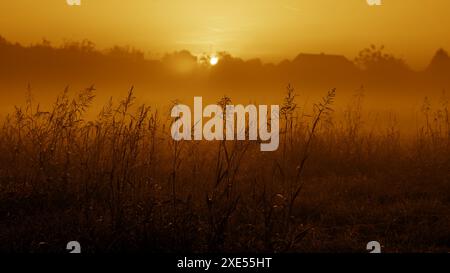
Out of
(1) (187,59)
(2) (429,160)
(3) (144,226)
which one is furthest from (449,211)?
(1) (187,59)

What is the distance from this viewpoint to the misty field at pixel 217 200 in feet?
13.1

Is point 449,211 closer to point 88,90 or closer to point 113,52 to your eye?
point 88,90

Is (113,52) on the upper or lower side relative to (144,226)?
upper

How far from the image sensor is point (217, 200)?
4379 millimetres

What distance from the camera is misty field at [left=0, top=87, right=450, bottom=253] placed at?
4008 millimetres

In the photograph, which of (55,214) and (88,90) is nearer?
(55,214)
